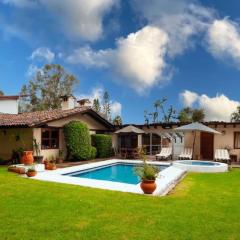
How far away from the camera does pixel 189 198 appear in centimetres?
969

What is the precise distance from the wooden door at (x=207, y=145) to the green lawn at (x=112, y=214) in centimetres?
1336

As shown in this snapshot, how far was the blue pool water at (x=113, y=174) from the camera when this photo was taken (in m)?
15.4

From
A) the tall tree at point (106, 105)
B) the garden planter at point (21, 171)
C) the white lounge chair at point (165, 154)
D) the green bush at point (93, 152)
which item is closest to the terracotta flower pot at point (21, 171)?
the garden planter at point (21, 171)

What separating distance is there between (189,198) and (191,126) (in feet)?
39.3

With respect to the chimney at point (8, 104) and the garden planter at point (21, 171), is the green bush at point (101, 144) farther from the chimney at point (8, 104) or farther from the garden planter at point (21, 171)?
the chimney at point (8, 104)

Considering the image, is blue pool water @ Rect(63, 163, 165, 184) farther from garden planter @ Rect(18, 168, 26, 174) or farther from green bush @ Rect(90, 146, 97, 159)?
green bush @ Rect(90, 146, 97, 159)

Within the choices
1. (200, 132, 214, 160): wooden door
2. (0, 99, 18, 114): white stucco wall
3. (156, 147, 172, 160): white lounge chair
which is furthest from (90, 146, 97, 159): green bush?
(0, 99, 18, 114): white stucco wall

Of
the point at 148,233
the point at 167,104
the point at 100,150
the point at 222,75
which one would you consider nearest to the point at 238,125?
the point at 222,75

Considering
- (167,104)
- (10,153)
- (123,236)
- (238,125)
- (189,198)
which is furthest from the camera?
(167,104)

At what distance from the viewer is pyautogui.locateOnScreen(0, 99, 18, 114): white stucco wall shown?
31156 millimetres

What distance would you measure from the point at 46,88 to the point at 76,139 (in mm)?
27379

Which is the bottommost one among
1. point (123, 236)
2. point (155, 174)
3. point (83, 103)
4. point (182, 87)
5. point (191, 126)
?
point (123, 236)

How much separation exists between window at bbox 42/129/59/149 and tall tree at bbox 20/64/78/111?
82.4ft

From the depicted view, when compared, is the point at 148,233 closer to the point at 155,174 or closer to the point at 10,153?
the point at 155,174
